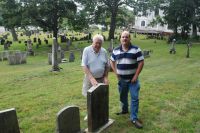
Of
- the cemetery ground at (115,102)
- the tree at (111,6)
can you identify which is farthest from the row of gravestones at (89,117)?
the tree at (111,6)

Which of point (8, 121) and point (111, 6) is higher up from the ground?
point (111, 6)

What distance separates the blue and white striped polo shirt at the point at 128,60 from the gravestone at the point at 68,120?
1.42 meters

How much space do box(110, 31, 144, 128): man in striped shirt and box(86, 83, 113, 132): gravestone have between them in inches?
21.8

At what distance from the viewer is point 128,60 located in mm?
6703

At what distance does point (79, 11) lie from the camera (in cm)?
3791

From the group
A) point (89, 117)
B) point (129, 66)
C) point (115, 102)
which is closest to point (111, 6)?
point (115, 102)

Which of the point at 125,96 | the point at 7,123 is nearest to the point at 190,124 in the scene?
the point at 125,96

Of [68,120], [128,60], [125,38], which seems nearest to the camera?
[68,120]

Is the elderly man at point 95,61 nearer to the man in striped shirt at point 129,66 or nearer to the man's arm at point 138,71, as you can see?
the man in striped shirt at point 129,66

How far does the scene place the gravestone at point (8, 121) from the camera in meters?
5.10

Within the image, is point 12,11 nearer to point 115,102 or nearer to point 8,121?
point 115,102

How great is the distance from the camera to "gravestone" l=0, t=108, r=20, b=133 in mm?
5105

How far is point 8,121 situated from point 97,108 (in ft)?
6.37

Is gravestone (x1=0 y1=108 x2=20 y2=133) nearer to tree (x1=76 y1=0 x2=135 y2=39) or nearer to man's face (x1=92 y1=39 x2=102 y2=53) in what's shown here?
man's face (x1=92 y1=39 x2=102 y2=53)
